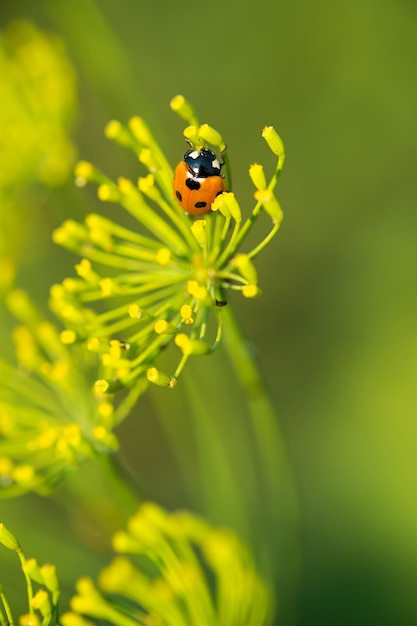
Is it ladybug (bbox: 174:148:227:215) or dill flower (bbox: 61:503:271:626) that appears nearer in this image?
ladybug (bbox: 174:148:227:215)

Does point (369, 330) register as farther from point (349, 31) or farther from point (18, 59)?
point (18, 59)

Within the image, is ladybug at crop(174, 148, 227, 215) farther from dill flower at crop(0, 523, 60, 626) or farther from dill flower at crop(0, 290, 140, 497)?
dill flower at crop(0, 523, 60, 626)

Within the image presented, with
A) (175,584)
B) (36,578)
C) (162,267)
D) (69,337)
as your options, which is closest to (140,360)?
(69,337)

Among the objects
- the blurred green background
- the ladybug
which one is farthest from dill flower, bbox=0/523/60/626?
the blurred green background

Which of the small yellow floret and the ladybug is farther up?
the ladybug

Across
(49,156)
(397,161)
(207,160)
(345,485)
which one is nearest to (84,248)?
(207,160)

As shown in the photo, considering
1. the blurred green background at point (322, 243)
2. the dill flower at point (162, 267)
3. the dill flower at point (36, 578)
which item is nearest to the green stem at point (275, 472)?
the dill flower at point (162, 267)

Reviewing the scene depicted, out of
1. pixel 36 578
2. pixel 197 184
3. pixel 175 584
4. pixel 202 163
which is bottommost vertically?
pixel 36 578

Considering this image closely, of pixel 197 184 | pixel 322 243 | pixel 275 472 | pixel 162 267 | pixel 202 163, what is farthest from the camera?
pixel 322 243

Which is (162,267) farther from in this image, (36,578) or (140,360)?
(36,578)
